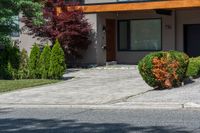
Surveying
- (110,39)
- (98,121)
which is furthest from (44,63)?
(98,121)

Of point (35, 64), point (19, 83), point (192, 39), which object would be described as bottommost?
point (19, 83)

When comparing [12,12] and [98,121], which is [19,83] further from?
[98,121]

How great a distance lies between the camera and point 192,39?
29.9 m

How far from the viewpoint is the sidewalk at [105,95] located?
48.9 ft

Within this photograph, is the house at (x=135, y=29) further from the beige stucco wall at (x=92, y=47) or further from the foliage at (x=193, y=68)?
the foliage at (x=193, y=68)

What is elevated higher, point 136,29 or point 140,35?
point 136,29

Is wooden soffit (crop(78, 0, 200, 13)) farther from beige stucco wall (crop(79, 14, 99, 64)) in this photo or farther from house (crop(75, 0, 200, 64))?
beige stucco wall (crop(79, 14, 99, 64))

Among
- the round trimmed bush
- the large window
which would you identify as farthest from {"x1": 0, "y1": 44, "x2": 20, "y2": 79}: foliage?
the large window

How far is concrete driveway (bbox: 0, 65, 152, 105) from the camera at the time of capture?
16275 millimetres

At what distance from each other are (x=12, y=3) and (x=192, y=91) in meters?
11.0

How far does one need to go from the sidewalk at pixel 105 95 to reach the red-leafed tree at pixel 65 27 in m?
5.59

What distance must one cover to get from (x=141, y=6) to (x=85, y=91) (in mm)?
9930

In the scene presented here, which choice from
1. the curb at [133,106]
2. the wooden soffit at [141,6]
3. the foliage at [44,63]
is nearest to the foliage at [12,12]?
the foliage at [44,63]

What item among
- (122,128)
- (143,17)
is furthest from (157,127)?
(143,17)
